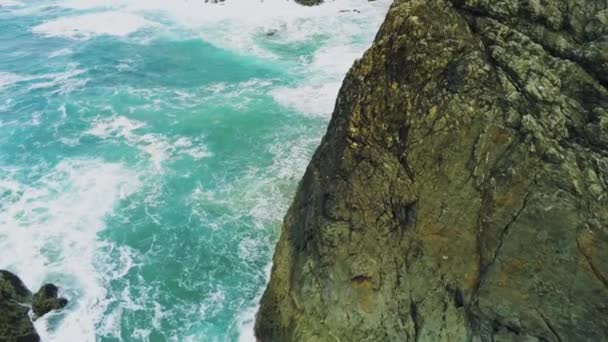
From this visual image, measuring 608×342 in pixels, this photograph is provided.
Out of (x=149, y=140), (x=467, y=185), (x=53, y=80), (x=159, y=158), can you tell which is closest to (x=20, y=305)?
(x=159, y=158)

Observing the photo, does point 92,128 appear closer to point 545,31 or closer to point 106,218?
point 106,218

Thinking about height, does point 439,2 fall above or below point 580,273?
above

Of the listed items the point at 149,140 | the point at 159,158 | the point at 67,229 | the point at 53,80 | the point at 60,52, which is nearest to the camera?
the point at 67,229

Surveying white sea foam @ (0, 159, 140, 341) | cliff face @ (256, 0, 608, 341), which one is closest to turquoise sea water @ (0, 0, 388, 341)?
white sea foam @ (0, 159, 140, 341)

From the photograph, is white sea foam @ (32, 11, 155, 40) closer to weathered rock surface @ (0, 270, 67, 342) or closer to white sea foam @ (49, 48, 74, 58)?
white sea foam @ (49, 48, 74, 58)

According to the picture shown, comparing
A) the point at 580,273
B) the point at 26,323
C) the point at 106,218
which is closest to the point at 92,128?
the point at 106,218

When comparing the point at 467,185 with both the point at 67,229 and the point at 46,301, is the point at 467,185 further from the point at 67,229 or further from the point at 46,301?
Result: the point at 67,229

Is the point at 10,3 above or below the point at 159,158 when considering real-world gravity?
above

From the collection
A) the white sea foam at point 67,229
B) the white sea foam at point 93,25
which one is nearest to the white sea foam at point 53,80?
the white sea foam at point 93,25
